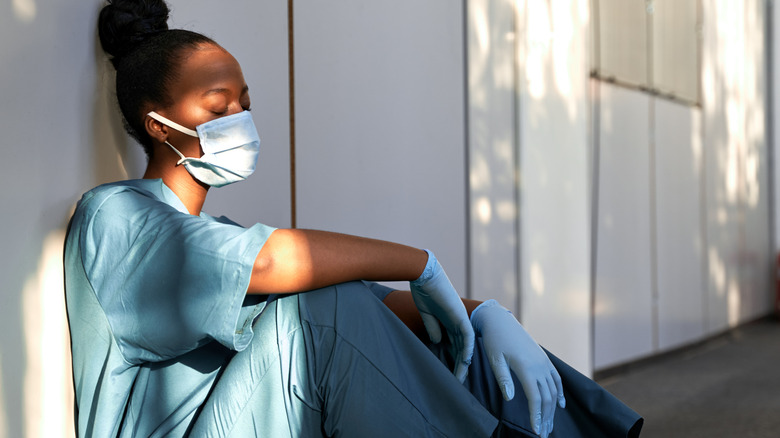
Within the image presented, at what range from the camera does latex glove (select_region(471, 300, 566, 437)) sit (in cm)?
122

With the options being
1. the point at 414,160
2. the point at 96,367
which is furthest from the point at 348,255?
the point at 414,160

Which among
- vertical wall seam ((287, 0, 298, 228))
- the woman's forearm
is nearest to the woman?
the woman's forearm

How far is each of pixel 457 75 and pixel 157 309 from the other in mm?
1626

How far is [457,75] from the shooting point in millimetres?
2447

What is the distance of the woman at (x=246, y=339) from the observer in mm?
1021

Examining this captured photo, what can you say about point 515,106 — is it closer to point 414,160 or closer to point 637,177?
point 414,160

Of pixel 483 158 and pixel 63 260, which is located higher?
pixel 483 158

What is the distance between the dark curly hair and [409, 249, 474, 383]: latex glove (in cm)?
53

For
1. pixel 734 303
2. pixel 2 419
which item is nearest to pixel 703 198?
pixel 734 303

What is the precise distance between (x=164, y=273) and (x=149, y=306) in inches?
2.2

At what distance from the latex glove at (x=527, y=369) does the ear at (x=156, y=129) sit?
0.66m

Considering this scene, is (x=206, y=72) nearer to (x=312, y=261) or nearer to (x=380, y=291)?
(x=312, y=261)

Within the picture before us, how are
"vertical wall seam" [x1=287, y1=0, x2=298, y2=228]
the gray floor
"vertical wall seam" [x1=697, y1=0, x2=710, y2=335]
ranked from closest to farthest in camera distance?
"vertical wall seam" [x1=287, y1=0, x2=298, y2=228], the gray floor, "vertical wall seam" [x1=697, y1=0, x2=710, y2=335]

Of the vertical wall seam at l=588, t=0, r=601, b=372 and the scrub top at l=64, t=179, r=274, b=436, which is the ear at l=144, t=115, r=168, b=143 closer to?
the scrub top at l=64, t=179, r=274, b=436
